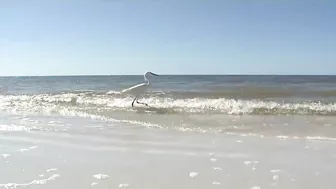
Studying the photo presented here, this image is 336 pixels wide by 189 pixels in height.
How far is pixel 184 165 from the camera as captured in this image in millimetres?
4738

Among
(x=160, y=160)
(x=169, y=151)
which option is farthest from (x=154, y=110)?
(x=160, y=160)

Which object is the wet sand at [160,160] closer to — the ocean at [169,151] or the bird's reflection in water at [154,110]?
the ocean at [169,151]

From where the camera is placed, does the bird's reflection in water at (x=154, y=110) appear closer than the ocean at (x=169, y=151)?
No

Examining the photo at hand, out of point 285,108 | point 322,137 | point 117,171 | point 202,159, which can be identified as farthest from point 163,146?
point 285,108

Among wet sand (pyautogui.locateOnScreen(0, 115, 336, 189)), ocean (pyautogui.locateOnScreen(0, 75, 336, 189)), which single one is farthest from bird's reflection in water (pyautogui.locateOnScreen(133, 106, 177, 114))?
wet sand (pyautogui.locateOnScreen(0, 115, 336, 189))

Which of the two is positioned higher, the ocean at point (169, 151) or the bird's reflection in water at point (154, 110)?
the bird's reflection in water at point (154, 110)

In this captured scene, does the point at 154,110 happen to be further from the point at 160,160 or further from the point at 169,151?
the point at 160,160

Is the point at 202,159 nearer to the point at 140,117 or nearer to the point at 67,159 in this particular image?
the point at 67,159

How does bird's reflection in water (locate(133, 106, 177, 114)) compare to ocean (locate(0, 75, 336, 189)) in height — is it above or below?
above

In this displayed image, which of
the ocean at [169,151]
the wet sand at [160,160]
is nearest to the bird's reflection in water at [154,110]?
the ocean at [169,151]

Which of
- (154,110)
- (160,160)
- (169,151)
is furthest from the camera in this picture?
(154,110)

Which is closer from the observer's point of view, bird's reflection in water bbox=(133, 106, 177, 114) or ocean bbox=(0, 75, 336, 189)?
ocean bbox=(0, 75, 336, 189)

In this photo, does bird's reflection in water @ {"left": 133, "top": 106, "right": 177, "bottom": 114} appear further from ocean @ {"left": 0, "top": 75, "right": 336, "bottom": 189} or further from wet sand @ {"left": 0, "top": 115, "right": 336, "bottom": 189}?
wet sand @ {"left": 0, "top": 115, "right": 336, "bottom": 189}

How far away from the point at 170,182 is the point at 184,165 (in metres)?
0.70
